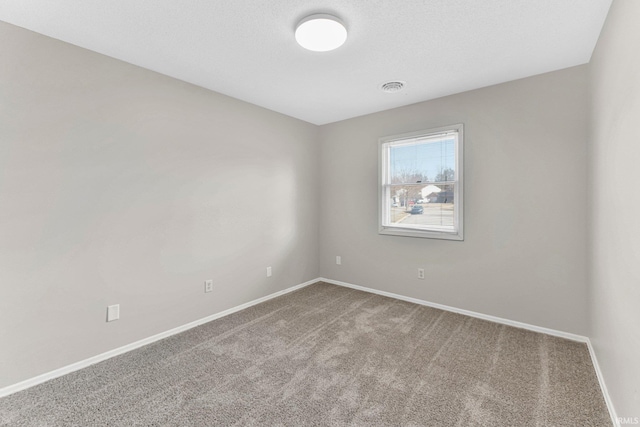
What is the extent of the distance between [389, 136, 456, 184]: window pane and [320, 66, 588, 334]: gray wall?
202mm

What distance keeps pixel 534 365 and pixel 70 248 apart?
145 inches

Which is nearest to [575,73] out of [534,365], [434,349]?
[534,365]

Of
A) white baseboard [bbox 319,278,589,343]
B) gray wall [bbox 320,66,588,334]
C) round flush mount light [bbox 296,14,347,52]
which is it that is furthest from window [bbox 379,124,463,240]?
round flush mount light [bbox 296,14,347,52]

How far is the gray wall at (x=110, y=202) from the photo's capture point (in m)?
1.89

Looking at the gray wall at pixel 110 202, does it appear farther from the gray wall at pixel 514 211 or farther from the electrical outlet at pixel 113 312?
the gray wall at pixel 514 211

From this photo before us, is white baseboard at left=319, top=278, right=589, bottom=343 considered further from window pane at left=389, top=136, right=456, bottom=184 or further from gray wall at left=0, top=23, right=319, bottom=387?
gray wall at left=0, top=23, right=319, bottom=387

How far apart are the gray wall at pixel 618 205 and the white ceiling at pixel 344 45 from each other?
1.21 ft

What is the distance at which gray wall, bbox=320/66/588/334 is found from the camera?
249 cm

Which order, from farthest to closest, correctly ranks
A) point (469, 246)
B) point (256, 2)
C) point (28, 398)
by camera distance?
1. point (469, 246)
2. point (28, 398)
3. point (256, 2)

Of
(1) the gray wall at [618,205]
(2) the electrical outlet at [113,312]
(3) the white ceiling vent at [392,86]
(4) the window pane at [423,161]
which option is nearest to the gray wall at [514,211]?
(4) the window pane at [423,161]

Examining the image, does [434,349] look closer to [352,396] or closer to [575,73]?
[352,396]

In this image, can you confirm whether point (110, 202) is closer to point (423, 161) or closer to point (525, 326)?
point (423, 161)

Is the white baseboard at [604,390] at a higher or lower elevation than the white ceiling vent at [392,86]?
lower

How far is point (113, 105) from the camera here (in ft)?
7.52
